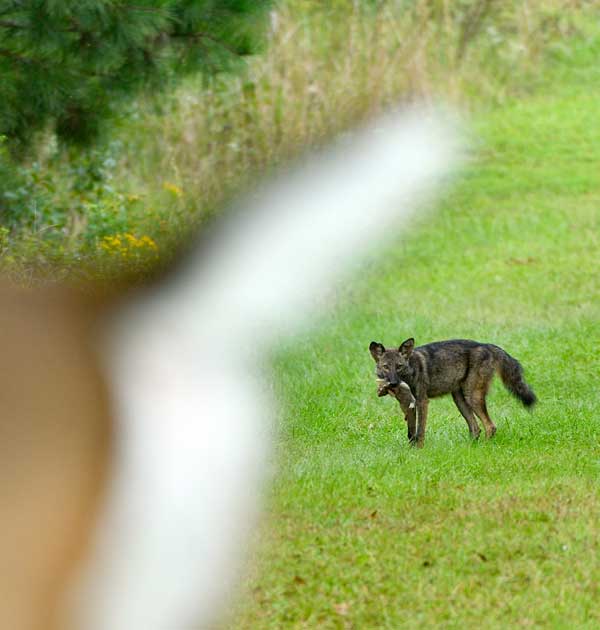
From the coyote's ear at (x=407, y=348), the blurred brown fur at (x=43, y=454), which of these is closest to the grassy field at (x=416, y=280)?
the coyote's ear at (x=407, y=348)

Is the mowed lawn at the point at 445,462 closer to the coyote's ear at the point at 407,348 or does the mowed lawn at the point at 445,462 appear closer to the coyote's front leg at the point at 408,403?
Answer: the coyote's front leg at the point at 408,403

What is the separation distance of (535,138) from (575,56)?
4164 millimetres

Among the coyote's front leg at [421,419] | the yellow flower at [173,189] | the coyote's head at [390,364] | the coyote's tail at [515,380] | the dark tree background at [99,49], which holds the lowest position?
the yellow flower at [173,189]

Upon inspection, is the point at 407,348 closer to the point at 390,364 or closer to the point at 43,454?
the point at 390,364

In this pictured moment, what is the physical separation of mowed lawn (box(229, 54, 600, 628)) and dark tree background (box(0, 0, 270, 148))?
2.39 meters

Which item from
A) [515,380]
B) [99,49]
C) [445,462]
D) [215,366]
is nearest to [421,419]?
[445,462]

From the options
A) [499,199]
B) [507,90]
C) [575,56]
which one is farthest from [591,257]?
[575,56]

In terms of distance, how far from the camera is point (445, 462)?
822 centimetres

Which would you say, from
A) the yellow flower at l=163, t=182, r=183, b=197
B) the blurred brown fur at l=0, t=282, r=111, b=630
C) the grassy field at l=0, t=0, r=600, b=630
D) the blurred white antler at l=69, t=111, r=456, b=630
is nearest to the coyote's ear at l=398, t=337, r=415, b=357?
the grassy field at l=0, t=0, r=600, b=630

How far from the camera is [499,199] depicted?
59.9 feet

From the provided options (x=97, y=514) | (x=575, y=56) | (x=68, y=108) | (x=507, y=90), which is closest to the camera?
(x=97, y=514)

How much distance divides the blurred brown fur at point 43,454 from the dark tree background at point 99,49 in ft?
4.76

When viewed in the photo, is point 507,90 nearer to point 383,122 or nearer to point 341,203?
point 383,122

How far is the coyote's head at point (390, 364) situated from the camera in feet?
28.0
